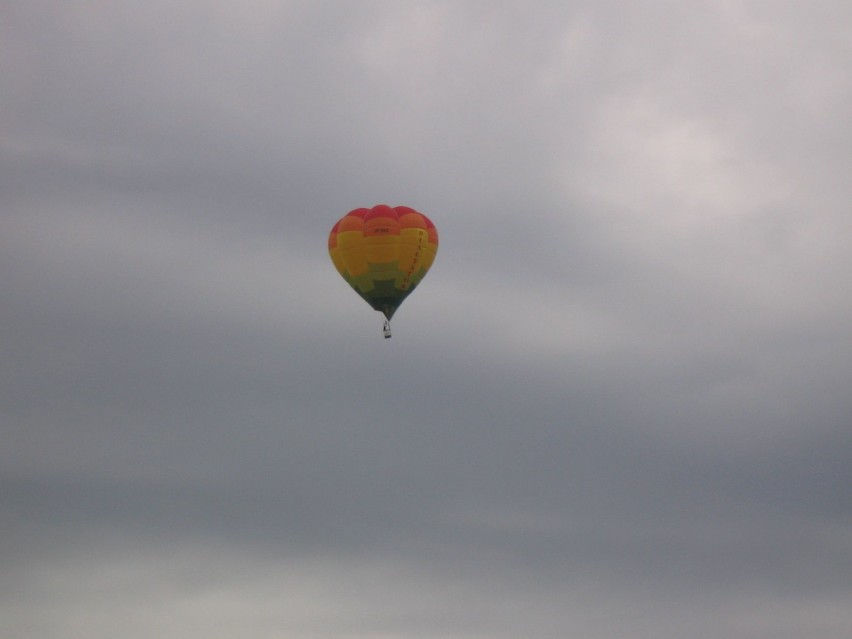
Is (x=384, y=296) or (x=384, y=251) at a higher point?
(x=384, y=251)

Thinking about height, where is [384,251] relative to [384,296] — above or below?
above

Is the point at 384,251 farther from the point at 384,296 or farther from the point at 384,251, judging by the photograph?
the point at 384,296

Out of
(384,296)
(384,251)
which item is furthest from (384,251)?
(384,296)
